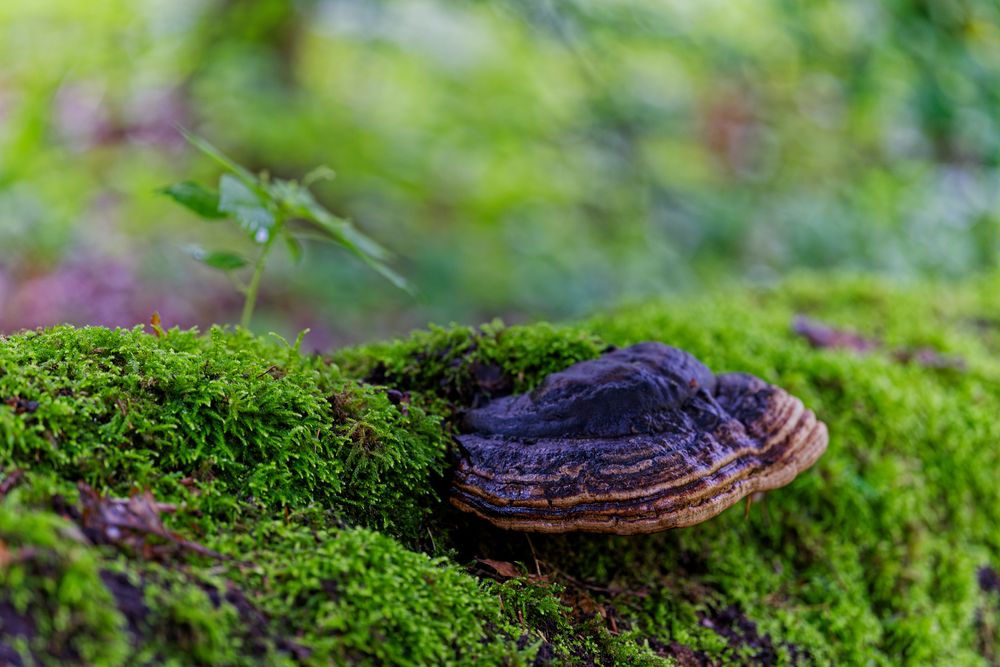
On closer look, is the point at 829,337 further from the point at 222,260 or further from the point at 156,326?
the point at 156,326

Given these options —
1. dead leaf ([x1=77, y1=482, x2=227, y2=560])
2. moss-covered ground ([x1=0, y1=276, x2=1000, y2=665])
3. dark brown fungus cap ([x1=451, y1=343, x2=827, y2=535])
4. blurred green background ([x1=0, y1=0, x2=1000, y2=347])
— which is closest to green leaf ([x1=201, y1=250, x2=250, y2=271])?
moss-covered ground ([x1=0, y1=276, x2=1000, y2=665])

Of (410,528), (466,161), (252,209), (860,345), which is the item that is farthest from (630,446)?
(466,161)

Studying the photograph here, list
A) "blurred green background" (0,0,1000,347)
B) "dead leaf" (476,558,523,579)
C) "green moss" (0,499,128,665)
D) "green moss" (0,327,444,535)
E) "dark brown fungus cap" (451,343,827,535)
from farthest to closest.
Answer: "blurred green background" (0,0,1000,347) < "dead leaf" (476,558,523,579) < "dark brown fungus cap" (451,343,827,535) < "green moss" (0,327,444,535) < "green moss" (0,499,128,665)

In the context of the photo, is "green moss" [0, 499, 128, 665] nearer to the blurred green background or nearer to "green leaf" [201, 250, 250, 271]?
"green leaf" [201, 250, 250, 271]

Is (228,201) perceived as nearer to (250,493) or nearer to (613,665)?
(250,493)

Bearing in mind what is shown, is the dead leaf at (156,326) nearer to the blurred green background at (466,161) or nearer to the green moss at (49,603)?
the green moss at (49,603)
